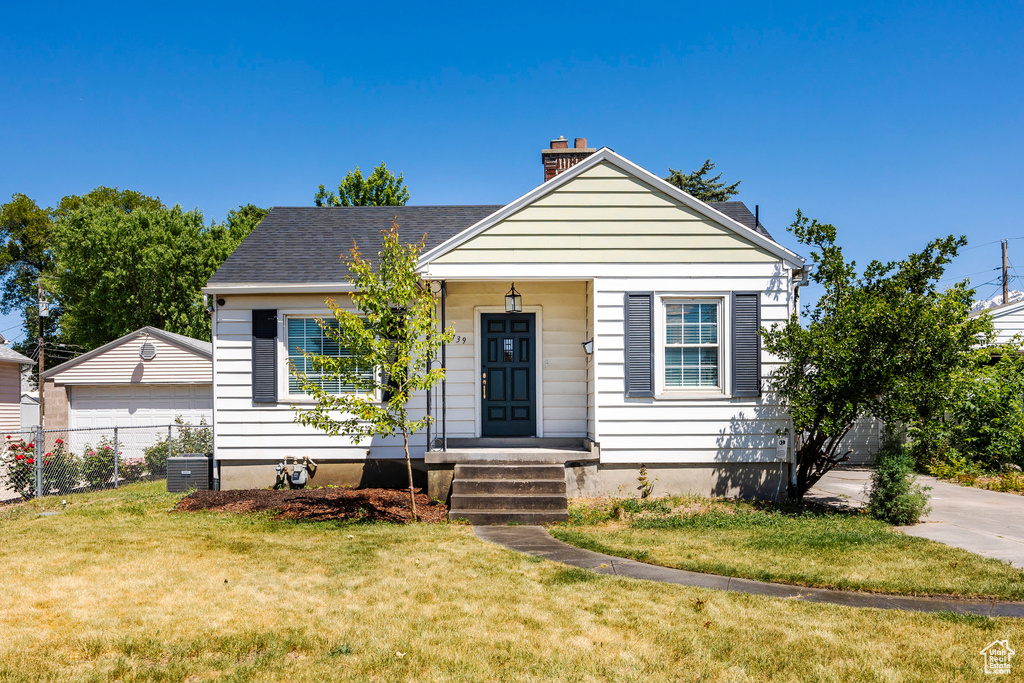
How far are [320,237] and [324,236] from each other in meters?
0.08

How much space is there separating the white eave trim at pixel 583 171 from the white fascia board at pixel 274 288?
1.65m

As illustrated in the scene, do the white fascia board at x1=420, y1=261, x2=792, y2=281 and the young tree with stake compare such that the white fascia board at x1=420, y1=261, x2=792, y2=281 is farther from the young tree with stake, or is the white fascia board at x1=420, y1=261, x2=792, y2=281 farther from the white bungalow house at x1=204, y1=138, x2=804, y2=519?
the young tree with stake

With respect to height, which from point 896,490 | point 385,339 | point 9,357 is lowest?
point 896,490

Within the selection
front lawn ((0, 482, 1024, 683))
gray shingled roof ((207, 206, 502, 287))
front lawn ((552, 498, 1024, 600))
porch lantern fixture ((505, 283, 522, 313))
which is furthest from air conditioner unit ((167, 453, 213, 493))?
front lawn ((552, 498, 1024, 600))

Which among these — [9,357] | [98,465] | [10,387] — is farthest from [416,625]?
[10,387]

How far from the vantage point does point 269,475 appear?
35.1 feet

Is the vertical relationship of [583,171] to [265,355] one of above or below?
above

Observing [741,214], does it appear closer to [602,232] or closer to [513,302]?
[602,232]

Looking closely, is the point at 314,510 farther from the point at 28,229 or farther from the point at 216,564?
the point at 28,229

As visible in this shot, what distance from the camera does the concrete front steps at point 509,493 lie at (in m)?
8.57

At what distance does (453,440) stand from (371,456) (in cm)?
134

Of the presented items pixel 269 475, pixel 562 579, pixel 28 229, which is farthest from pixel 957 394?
pixel 28 229

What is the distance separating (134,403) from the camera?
59.6 ft

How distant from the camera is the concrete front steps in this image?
8.57 meters
